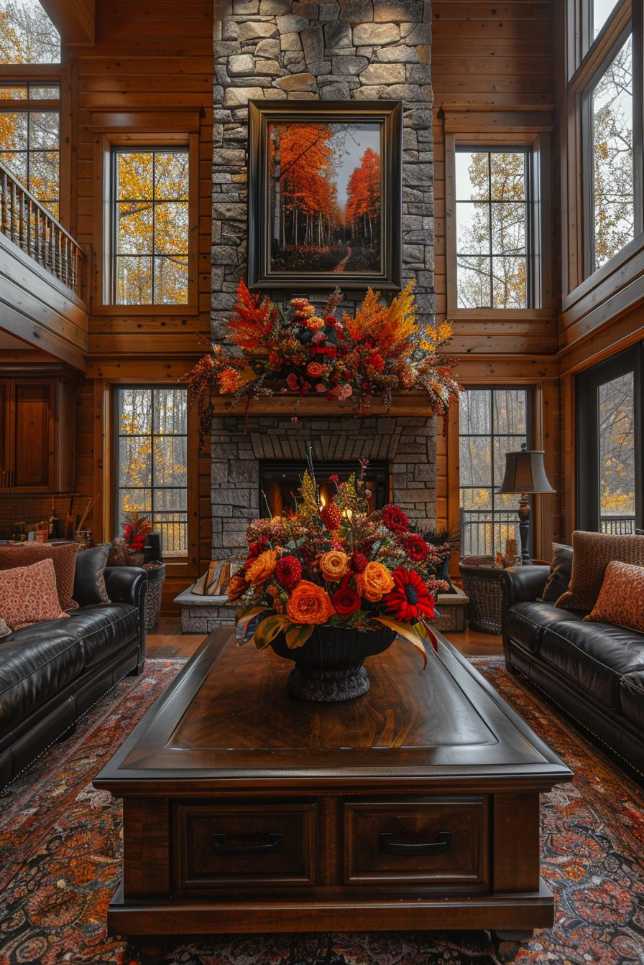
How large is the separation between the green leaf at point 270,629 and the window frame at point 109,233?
4.47m

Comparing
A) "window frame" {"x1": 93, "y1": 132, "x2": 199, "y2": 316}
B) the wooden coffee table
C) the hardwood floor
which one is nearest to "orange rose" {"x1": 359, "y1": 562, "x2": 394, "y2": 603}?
the wooden coffee table

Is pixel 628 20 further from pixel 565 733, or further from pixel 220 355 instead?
pixel 565 733

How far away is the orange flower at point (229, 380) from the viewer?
A: 4258 millimetres

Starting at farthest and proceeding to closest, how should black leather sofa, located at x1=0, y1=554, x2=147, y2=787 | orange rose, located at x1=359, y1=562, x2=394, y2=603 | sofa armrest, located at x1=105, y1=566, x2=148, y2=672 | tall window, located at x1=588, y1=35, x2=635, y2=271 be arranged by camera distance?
tall window, located at x1=588, y1=35, x2=635, y2=271
sofa armrest, located at x1=105, y1=566, x2=148, y2=672
black leather sofa, located at x1=0, y1=554, x2=147, y2=787
orange rose, located at x1=359, y1=562, x2=394, y2=603

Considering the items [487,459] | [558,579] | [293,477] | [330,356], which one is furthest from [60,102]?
[558,579]

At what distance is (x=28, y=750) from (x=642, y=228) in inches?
181

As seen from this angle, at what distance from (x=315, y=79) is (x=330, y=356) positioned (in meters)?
2.50

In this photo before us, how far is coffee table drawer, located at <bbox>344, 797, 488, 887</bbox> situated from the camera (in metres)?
1.25

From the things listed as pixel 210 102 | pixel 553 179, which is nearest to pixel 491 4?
pixel 553 179

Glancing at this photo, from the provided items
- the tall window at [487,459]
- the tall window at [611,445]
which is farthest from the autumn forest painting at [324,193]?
the tall window at [611,445]

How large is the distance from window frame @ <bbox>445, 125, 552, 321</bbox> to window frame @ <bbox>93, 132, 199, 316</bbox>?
244 cm

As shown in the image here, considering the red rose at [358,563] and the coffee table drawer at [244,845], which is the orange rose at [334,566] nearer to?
the red rose at [358,563]

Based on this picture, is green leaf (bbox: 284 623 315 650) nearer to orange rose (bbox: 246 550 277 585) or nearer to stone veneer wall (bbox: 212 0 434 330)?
orange rose (bbox: 246 550 277 585)

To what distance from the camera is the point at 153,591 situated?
4555mm
